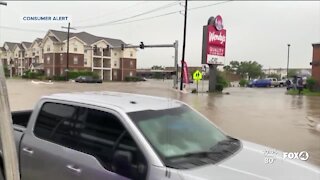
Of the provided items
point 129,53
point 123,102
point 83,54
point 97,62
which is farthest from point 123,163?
point 129,53

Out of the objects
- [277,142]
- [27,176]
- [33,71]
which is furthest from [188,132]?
[33,71]

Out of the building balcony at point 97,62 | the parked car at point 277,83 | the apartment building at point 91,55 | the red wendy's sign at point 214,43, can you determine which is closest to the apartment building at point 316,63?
the red wendy's sign at point 214,43

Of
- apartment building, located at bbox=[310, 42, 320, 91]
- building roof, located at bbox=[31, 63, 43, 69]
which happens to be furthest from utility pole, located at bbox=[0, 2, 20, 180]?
building roof, located at bbox=[31, 63, 43, 69]

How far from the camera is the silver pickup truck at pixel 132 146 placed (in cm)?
337

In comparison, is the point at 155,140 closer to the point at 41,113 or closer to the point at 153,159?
the point at 153,159

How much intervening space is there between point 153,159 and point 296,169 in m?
1.32

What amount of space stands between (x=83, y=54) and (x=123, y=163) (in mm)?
47971

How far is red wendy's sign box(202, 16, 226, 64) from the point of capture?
123 ft

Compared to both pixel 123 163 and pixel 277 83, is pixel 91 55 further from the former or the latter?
pixel 123 163

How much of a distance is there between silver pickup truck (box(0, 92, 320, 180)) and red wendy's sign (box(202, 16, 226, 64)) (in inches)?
1319

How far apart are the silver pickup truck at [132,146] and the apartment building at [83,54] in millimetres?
34594

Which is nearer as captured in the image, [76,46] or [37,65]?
[76,46]

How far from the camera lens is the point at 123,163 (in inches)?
137

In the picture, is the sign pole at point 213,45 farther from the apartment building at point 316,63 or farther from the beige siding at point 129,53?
the beige siding at point 129,53
